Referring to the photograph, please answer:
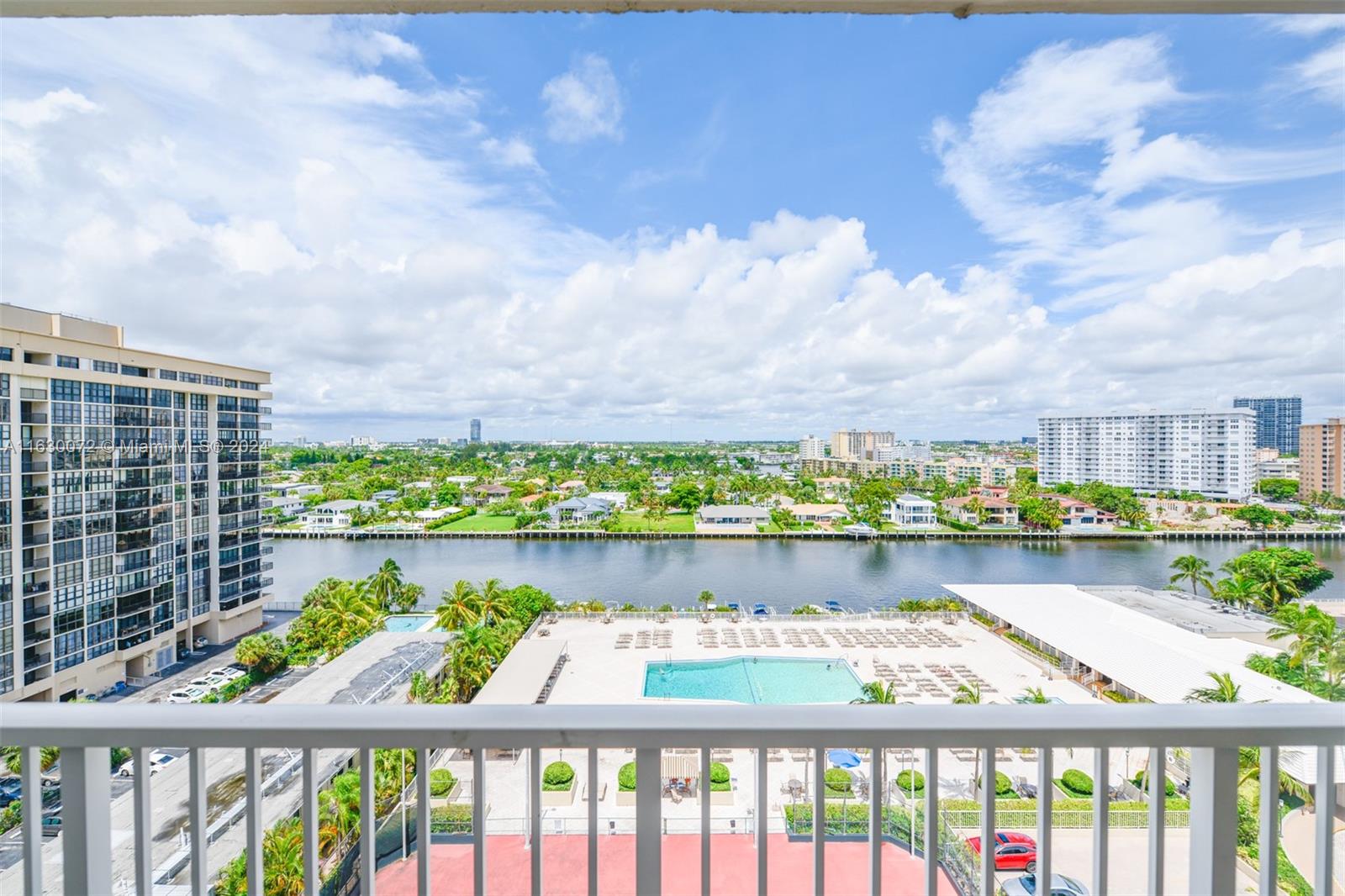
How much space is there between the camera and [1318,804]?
2.21 feet

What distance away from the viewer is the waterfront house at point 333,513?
329 cm

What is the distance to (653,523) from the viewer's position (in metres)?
4.41

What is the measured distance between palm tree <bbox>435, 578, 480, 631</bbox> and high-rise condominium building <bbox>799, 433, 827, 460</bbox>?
9.01 ft

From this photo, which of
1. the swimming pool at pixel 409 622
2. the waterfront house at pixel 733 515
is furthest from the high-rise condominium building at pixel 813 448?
the swimming pool at pixel 409 622

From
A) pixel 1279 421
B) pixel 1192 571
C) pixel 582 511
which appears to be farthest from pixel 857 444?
pixel 1279 421

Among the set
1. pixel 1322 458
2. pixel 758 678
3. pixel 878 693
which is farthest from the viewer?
pixel 758 678

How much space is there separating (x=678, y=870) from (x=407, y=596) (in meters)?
5.07

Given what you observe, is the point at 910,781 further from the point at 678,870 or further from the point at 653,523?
the point at 653,523

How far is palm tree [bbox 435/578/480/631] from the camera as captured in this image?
4.52 meters

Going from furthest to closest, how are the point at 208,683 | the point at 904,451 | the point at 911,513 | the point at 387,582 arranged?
1. the point at 387,582
2. the point at 904,451
3. the point at 911,513
4. the point at 208,683

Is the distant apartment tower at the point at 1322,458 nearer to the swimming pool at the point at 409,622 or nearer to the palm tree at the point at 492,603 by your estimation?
the palm tree at the point at 492,603

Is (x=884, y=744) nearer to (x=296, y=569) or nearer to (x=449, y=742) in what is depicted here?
(x=449, y=742)

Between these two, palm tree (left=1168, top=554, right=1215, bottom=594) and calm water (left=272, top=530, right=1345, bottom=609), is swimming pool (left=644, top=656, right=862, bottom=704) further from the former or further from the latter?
palm tree (left=1168, top=554, right=1215, bottom=594)

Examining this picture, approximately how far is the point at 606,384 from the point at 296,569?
8.27ft
